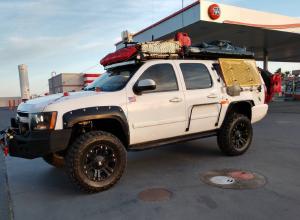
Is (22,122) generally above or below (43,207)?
above

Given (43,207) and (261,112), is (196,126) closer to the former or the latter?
(261,112)

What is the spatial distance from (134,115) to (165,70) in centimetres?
103

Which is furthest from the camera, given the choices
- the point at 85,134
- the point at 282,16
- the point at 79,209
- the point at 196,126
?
the point at 282,16

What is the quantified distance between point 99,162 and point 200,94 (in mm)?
2207

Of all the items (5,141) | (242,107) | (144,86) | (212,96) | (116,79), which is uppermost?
(116,79)

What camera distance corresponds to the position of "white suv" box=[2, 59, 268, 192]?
4.04 metres

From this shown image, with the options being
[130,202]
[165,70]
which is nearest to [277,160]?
[165,70]

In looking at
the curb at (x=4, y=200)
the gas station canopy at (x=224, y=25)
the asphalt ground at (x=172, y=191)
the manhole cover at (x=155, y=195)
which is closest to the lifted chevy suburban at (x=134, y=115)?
the asphalt ground at (x=172, y=191)

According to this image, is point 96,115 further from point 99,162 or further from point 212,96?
point 212,96

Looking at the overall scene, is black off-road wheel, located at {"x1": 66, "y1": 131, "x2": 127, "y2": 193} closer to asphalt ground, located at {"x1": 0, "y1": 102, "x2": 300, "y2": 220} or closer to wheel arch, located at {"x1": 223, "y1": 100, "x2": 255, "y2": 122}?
asphalt ground, located at {"x1": 0, "y1": 102, "x2": 300, "y2": 220}

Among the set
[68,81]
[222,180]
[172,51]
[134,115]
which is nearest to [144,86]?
[134,115]

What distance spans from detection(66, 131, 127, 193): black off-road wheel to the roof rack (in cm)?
144

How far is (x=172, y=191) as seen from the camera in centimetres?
417

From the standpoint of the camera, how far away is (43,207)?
3.85 meters
